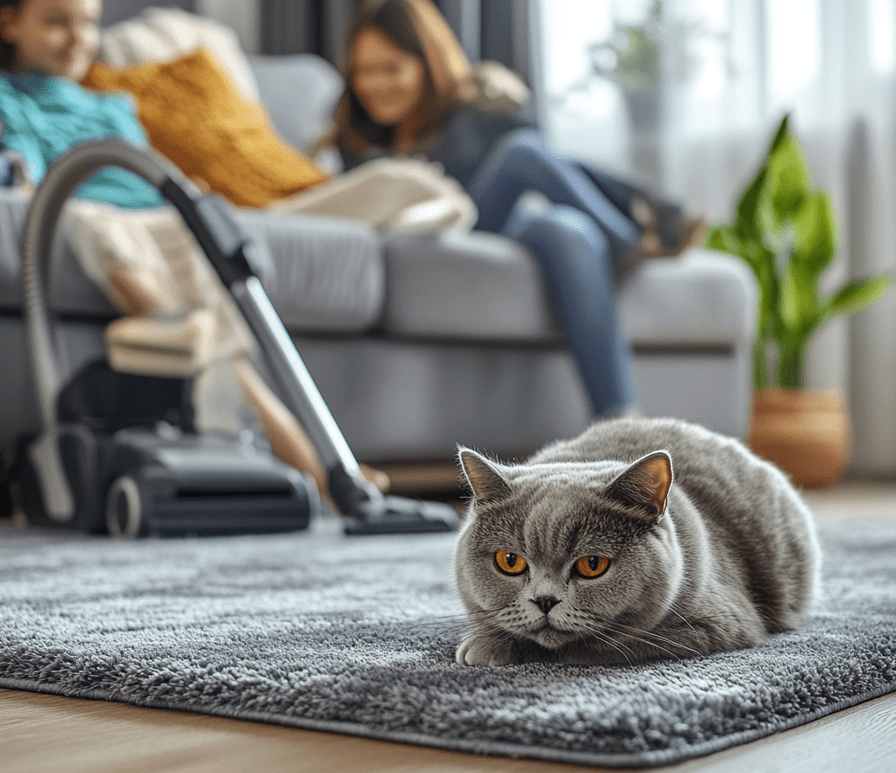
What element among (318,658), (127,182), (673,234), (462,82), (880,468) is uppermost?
(462,82)

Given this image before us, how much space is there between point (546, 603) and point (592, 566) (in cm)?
4

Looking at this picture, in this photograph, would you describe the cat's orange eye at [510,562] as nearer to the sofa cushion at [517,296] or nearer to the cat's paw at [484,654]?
the cat's paw at [484,654]

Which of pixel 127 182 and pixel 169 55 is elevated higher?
pixel 169 55

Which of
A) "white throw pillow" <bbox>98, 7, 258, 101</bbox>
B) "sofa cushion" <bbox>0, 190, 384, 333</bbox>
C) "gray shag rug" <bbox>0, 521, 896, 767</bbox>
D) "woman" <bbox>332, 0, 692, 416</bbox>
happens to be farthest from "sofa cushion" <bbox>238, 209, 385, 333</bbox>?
"white throw pillow" <bbox>98, 7, 258, 101</bbox>

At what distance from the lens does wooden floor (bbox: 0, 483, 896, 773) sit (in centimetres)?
50

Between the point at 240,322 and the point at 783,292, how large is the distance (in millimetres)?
1726

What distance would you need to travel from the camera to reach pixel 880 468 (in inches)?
123

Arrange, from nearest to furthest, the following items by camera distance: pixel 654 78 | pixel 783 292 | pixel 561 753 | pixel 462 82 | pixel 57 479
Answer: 1. pixel 561 753
2. pixel 57 479
3. pixel 462 82
4. pixel 783 292
5. pixel 654 78

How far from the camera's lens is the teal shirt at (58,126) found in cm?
205

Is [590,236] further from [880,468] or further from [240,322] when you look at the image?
[880,468]

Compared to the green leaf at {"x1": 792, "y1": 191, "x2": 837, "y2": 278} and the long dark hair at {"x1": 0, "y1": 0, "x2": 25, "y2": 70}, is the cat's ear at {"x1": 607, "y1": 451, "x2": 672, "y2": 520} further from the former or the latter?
the green leaf at {"x1": 792, "y1": 191, "x2": 837, "y2": 278}

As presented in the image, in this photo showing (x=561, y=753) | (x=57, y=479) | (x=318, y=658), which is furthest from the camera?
(x=57, y=479)

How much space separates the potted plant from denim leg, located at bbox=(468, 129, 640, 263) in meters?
0.75

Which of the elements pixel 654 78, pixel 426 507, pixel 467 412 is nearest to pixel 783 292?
pixel 654 78
